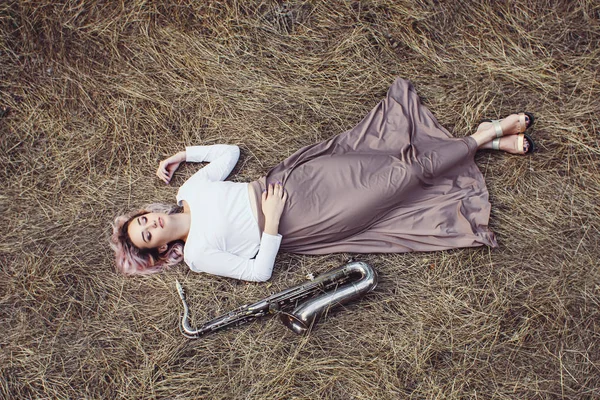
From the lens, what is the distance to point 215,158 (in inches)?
157

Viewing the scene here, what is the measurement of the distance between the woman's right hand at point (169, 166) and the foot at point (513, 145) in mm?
2634

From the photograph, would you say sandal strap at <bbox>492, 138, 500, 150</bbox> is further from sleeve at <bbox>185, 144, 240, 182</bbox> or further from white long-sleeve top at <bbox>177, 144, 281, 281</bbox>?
sleeve at <bbox>185, 144, 240, 182</bbox>

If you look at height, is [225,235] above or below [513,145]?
below

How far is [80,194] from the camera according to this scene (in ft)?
13.6

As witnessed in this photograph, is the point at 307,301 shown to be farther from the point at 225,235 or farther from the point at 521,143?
the point at 521,143

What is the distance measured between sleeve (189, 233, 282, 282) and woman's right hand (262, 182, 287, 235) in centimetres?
7

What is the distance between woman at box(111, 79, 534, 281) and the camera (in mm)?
3582

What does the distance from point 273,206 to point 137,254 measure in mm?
1244

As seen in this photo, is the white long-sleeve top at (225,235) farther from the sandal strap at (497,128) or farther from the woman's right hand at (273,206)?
the sandal strap at (497,128)

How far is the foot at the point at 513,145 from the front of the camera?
3703 mm

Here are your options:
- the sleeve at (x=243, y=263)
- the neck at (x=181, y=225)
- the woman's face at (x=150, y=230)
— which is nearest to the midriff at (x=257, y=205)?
the sleeve at (x=243, y=263)

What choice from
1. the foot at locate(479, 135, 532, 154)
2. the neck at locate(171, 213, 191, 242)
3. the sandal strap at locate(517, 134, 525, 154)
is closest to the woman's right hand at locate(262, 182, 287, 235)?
the neck at locate(171, 213, 191, 242)

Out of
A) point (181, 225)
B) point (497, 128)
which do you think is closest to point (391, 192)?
point (497, 128)

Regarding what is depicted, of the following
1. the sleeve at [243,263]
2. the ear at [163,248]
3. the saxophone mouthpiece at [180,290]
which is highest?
the ear at [163,248]
